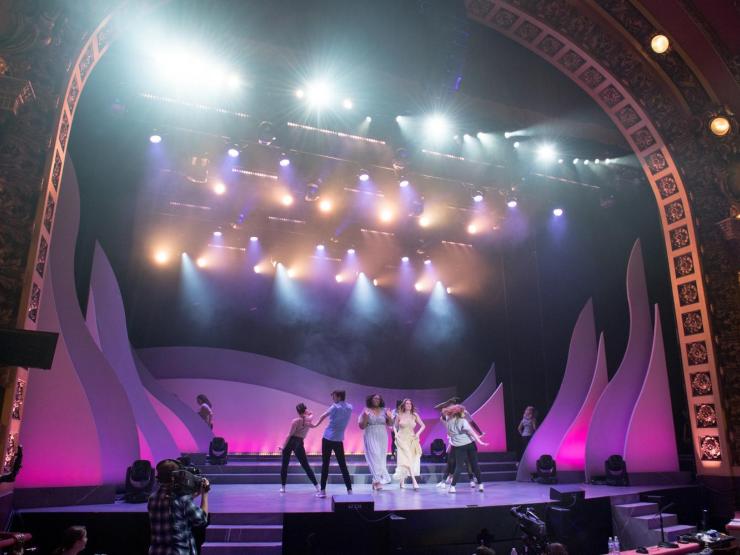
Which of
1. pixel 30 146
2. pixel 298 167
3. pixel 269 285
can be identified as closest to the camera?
pixel 30 146

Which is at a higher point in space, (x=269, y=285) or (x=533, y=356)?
(x=269, y=285)

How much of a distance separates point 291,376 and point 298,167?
19.7 feet

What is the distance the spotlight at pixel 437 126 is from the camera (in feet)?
32.0

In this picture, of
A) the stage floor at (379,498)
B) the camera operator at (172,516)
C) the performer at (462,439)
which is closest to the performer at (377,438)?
the stage floor at (379,498)

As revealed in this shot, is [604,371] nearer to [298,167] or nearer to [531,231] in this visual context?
[531,231]

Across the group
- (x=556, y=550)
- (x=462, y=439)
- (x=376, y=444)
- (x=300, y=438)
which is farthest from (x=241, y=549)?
(x=462, y=439)

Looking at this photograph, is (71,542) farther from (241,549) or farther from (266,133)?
(266,133)

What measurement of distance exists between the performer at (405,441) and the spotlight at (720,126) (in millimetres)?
6853

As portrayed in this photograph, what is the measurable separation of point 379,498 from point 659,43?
827cm

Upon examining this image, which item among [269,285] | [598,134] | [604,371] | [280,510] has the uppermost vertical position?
[598,134]

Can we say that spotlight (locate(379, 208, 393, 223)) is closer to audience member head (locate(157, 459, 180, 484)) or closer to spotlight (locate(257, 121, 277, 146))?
spotlight (locate(257, 121, 277, 146))

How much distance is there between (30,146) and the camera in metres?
5.25

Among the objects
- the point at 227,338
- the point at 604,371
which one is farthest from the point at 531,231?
the point at 227,338

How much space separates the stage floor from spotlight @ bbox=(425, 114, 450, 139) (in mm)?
6575
